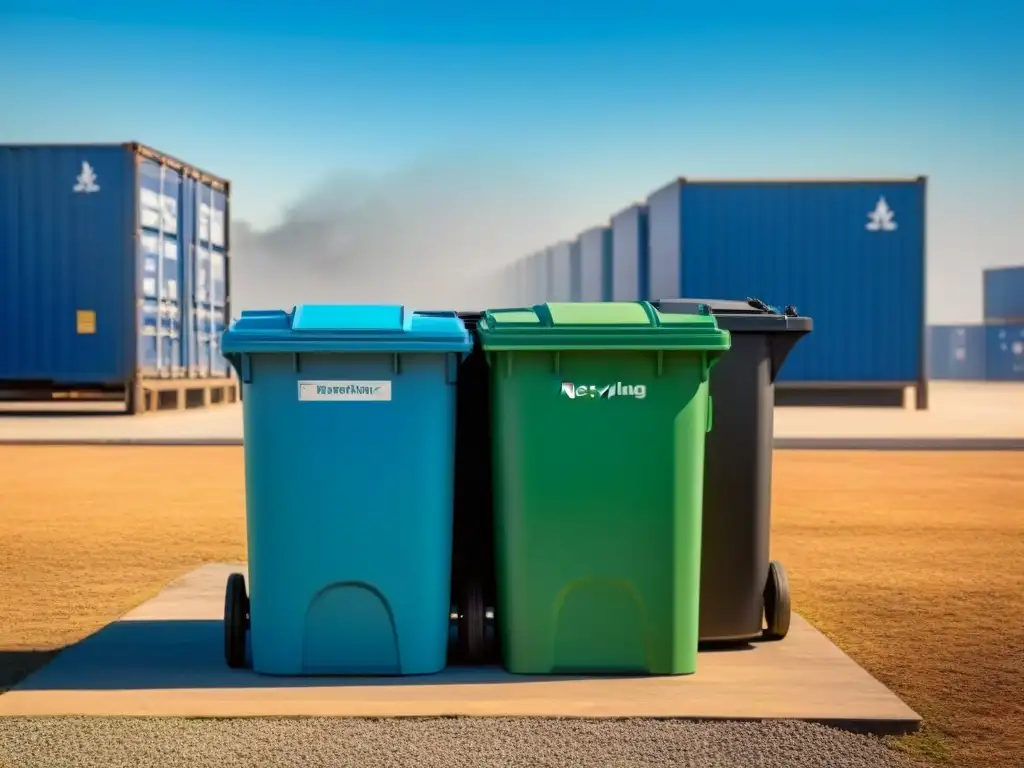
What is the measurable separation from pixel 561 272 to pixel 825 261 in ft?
64.5

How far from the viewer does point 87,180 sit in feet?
71.3

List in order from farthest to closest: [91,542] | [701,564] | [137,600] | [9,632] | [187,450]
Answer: [187,450] → [91,542] → [137,600] → [9,632] → [701,564]

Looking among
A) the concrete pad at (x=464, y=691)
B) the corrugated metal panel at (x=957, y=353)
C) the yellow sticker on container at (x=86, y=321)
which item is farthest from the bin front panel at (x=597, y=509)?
the corrugated metal panel at (x=957, y=353)

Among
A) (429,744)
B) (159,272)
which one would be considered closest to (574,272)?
(159,272)

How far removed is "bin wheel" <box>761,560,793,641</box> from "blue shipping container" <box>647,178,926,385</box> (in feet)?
64.0

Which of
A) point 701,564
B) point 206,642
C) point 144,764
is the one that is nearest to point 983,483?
point 701,564

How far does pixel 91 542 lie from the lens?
818 cm

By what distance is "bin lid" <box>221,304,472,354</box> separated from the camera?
4.41 metres

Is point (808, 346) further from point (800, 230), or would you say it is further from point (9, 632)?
point (9, 632)

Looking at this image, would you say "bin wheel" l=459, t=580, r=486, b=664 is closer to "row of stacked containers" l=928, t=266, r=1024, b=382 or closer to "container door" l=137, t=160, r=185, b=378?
"container door" l=137, t=160, r=185, b=378

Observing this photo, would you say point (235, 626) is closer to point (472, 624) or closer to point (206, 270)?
point (472, 624)

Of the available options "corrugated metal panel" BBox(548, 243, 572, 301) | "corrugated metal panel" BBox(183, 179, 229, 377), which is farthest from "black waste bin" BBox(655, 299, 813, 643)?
"corrugated metal panel" BBox(548, 243, 572, 301)

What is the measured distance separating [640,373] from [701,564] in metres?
0.85

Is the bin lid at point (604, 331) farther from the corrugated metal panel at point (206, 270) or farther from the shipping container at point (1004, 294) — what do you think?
the shipping container at point (1004, 294)
